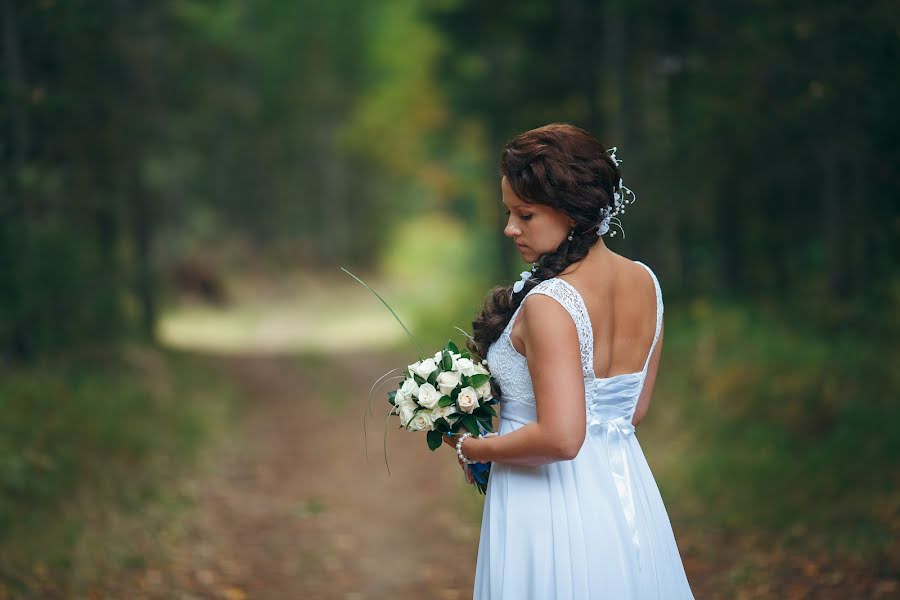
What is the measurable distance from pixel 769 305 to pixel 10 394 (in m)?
9.05

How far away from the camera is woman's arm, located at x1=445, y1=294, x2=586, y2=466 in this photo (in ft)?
8.92

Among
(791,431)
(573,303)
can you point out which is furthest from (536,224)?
(791,431)

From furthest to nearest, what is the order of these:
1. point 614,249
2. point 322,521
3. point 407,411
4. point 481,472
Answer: point 614,249
point 322,521
point 481,472
point 407,411

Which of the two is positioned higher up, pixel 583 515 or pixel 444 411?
pixel 444 411

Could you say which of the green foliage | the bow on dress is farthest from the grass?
the green foliage

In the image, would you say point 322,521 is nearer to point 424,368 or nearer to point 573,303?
point 424,368

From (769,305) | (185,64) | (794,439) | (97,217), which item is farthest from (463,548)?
(185,64)

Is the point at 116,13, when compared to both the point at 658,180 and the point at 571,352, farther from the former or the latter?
the point at 571,352

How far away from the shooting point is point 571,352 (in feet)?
8.95

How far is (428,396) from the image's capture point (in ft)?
10.1

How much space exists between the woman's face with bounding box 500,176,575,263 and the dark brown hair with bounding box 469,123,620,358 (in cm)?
2

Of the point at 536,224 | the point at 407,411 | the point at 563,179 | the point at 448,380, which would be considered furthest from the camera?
the point at 407,411

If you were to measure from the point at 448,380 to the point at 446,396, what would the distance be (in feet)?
0.19

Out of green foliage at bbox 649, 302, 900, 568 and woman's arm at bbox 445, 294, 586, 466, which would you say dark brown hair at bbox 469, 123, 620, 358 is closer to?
woman's arm at bbox 445, 294, 586, 466
